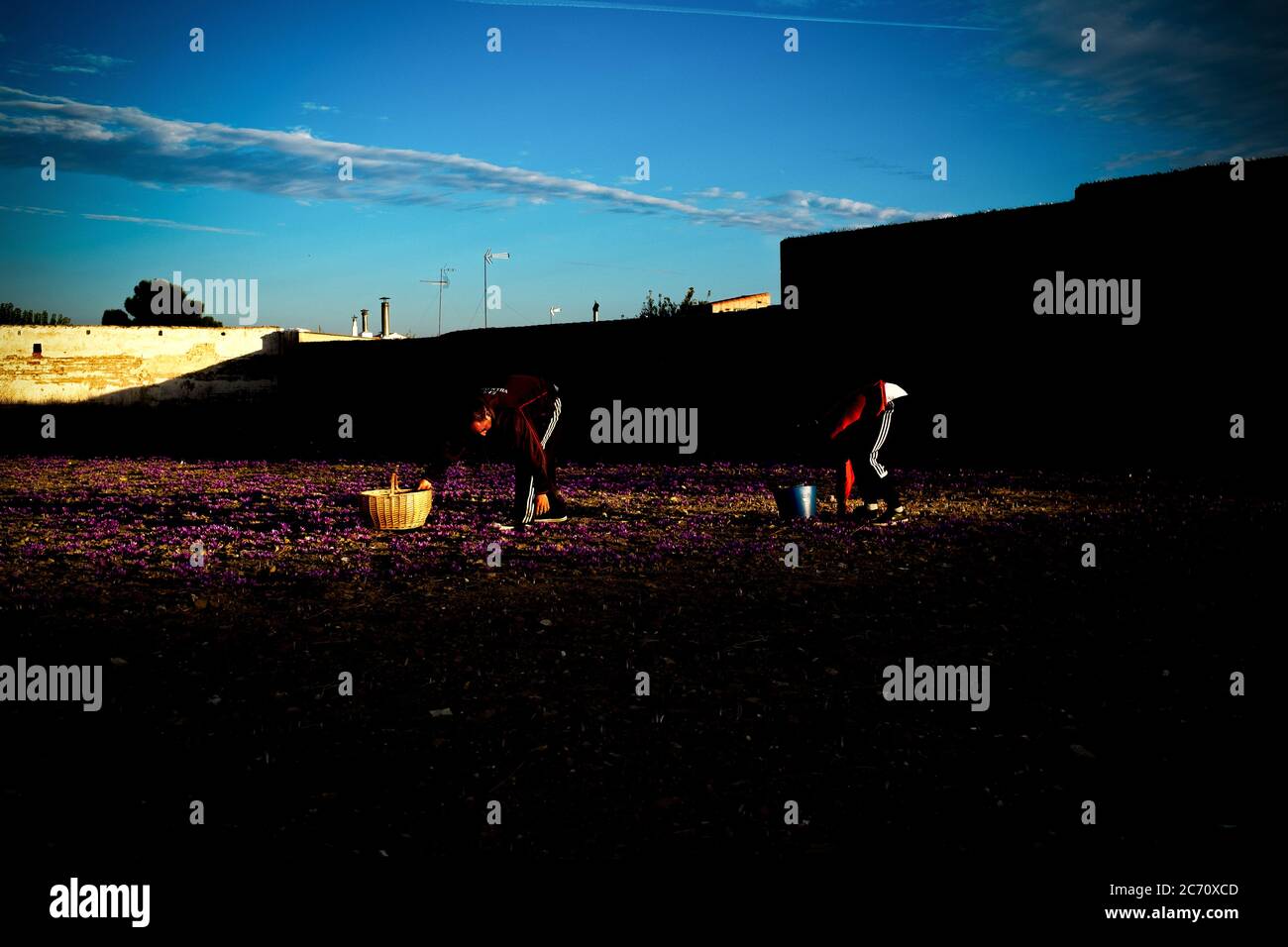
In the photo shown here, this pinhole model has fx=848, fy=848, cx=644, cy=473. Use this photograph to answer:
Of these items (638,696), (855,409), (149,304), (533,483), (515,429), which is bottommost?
(638,696)

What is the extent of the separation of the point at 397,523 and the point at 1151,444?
1492 cm

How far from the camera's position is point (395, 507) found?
1095cm

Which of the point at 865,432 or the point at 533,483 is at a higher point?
the point at 865,432

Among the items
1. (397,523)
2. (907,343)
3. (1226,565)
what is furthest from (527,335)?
(1226,565)

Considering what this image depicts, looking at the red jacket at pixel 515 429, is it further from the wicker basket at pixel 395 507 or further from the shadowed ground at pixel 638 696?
the shadowed ground at pixel 638 696

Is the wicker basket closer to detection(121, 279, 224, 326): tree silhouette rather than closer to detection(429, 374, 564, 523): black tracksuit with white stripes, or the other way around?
detection(429, 374, 564, 523): black tracksuit with white stripes

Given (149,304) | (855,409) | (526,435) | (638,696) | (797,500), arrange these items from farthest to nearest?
1. (149,304)
2. (797,500)
3. (526,435)
4. (855,409)
5. (638,696)

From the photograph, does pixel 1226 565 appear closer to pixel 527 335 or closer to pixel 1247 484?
pixel 1247 484

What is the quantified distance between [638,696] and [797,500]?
6.60m

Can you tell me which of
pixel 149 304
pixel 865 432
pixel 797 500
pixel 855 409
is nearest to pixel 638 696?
pixel 855 409

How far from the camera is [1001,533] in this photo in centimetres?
1049

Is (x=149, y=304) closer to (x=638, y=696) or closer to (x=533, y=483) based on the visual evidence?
(x=533, y=483)

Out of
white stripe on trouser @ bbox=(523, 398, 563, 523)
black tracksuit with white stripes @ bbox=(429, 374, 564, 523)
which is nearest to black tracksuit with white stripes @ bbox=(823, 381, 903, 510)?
white stripe on trouser @ bbox=(523, 398, 563, 523)

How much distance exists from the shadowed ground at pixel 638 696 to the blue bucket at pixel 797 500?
91cm
